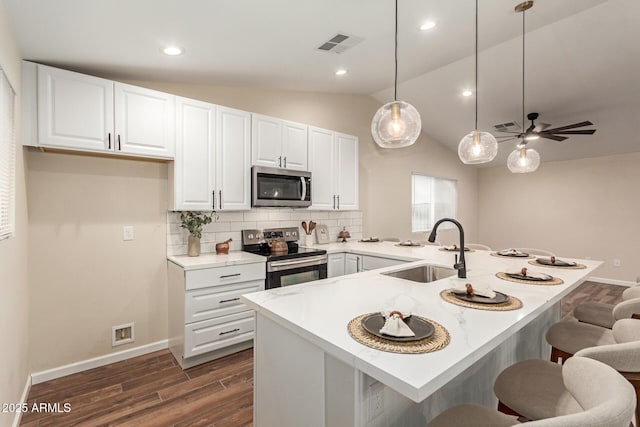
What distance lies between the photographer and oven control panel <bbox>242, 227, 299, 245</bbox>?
359 cm

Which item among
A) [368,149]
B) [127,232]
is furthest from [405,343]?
[368,149]

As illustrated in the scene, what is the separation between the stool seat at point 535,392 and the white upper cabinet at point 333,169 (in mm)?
2805

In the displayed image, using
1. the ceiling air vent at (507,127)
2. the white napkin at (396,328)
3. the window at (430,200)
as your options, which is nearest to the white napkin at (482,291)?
the white napkin at (396,328)

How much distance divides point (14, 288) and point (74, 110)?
1.31 m

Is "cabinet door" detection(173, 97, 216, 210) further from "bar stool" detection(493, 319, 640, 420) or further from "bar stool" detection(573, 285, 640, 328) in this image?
"bar stool" detection(573, 285, 640, 328)

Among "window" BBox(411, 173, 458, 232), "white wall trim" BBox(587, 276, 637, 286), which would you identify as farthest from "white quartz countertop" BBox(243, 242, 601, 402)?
"white wall trim" BBox(587, 276, 637, 286)

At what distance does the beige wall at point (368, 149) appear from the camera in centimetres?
358

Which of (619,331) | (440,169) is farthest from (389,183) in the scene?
(619,331)

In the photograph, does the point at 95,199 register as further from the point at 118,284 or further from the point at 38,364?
the point at 38,364

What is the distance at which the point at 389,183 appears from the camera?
537 centimetres

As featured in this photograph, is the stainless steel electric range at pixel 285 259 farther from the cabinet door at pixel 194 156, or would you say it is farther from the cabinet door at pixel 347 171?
the cabinet door at pixel 347 171

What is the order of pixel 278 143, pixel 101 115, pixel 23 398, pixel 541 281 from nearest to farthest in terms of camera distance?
pixel 541 281 < pixel 23 398 < pixel 101 115 < pixel 278 143

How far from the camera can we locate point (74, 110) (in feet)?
7.74

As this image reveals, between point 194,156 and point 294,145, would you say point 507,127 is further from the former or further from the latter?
point 194,156
